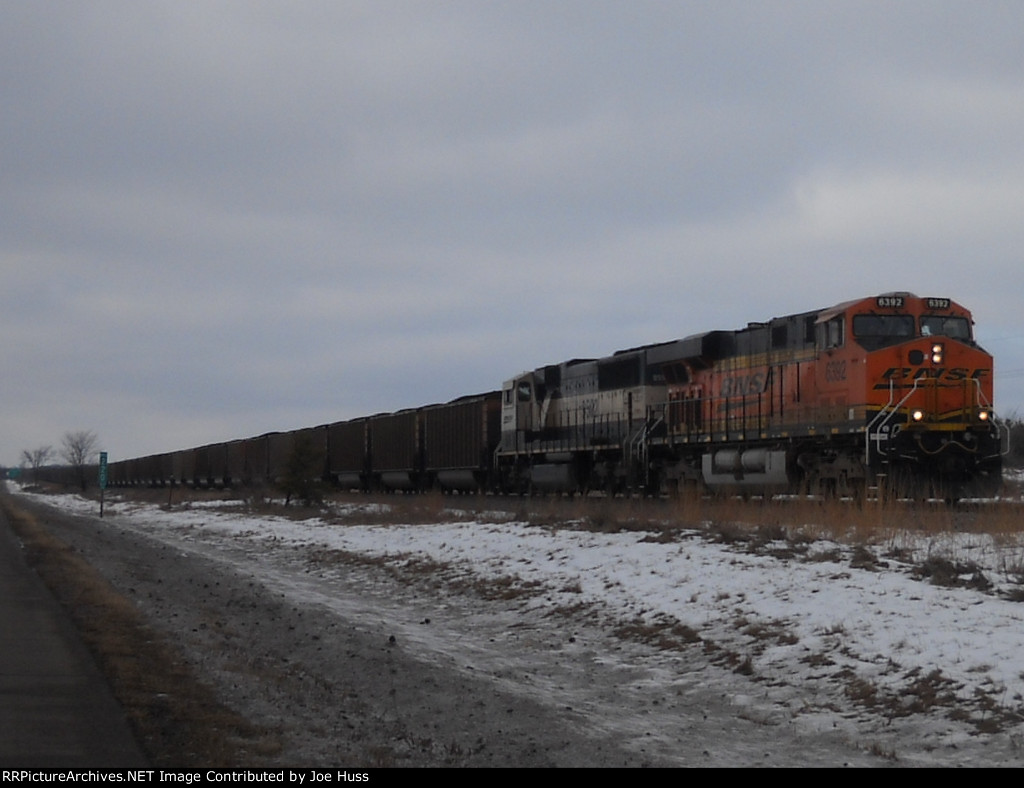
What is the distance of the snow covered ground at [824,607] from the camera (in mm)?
7953

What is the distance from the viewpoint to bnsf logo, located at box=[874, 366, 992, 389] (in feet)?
67.4

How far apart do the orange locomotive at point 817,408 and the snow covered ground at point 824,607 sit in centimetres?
569

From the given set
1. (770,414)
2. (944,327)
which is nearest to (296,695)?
(770,414)

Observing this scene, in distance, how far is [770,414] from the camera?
23.3 meters

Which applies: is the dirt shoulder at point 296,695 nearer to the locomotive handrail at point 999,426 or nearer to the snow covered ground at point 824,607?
the snow covered ground at point 824,607

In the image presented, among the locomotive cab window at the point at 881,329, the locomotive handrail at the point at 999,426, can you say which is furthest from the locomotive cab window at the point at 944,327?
the locomotive handrail at the point at 999,426

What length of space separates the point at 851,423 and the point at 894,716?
1331 cm

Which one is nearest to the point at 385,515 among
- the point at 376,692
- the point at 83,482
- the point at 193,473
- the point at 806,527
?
the point at 806,527

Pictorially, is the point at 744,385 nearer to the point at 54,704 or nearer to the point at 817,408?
the point at 817,408

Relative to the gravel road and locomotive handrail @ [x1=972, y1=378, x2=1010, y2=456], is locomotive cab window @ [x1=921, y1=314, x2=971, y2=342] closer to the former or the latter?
locomotive handrail @ [x1=972, y1=378, x2=1010, y2=456]

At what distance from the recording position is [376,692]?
952cm

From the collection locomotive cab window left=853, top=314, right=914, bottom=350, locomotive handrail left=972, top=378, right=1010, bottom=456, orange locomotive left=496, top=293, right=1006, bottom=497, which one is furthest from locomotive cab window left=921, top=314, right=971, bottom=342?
locomotive handrail left=972, top=378, right=1010, bottom=456
